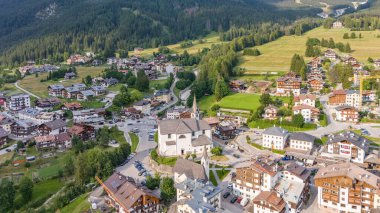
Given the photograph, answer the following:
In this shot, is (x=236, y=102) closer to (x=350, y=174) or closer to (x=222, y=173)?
(x=222, y=173)

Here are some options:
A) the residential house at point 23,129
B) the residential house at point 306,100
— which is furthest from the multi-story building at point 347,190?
the residential house at point 23,129

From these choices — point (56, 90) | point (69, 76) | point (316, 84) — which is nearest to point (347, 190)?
point (316, 84)

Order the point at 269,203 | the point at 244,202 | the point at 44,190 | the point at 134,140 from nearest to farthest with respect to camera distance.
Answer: the point at 269,203
the point at 244,202
the point at 44,190
the point at 134,140

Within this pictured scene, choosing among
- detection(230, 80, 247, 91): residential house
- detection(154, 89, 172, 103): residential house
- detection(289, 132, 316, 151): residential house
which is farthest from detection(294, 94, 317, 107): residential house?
detection(154, 89, 172, 103): residential house

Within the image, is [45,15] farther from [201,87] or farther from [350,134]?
[350,134]

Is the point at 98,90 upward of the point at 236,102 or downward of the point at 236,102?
upward

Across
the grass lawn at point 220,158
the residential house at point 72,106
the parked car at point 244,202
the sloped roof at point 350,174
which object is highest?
the residential house at point 72,106

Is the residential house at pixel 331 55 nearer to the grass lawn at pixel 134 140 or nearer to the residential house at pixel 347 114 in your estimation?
the residential house at pixel 347 114
